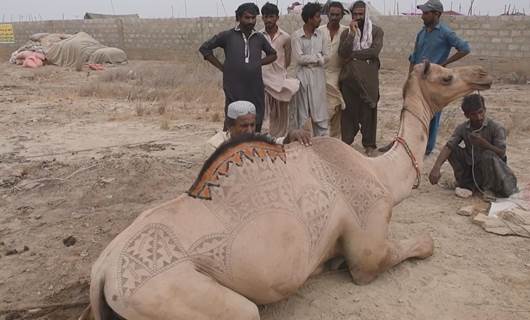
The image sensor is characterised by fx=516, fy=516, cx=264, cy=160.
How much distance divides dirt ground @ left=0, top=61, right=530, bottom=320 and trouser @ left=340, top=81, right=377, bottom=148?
0.79 m

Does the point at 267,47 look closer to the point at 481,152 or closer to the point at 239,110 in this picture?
the point at 239,110

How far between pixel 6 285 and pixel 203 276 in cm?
183

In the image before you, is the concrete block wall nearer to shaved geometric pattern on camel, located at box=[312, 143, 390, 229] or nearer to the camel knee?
shaved geometric pattern on camel, located at box=[312, 143, 390, 229]

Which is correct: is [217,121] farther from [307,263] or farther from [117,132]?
[307,263]

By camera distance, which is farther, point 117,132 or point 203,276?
point 117,132

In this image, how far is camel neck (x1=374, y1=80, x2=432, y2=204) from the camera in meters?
3.60

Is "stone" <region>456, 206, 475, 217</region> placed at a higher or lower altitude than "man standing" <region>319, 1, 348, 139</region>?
lower

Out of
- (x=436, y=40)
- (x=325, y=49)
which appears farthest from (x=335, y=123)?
(x=436, y=40)

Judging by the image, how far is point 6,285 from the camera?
3.49 metres

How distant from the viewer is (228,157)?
272cm

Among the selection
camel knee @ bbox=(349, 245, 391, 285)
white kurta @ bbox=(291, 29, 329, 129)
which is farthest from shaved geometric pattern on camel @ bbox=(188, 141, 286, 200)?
white kurta @ bbox=(291, 29, 329, 129)

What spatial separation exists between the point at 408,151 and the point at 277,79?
223cm

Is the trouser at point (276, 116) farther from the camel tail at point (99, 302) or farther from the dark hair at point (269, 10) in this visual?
the camel tail at point (99, 302)

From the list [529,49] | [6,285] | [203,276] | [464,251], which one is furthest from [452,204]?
[529,49]
